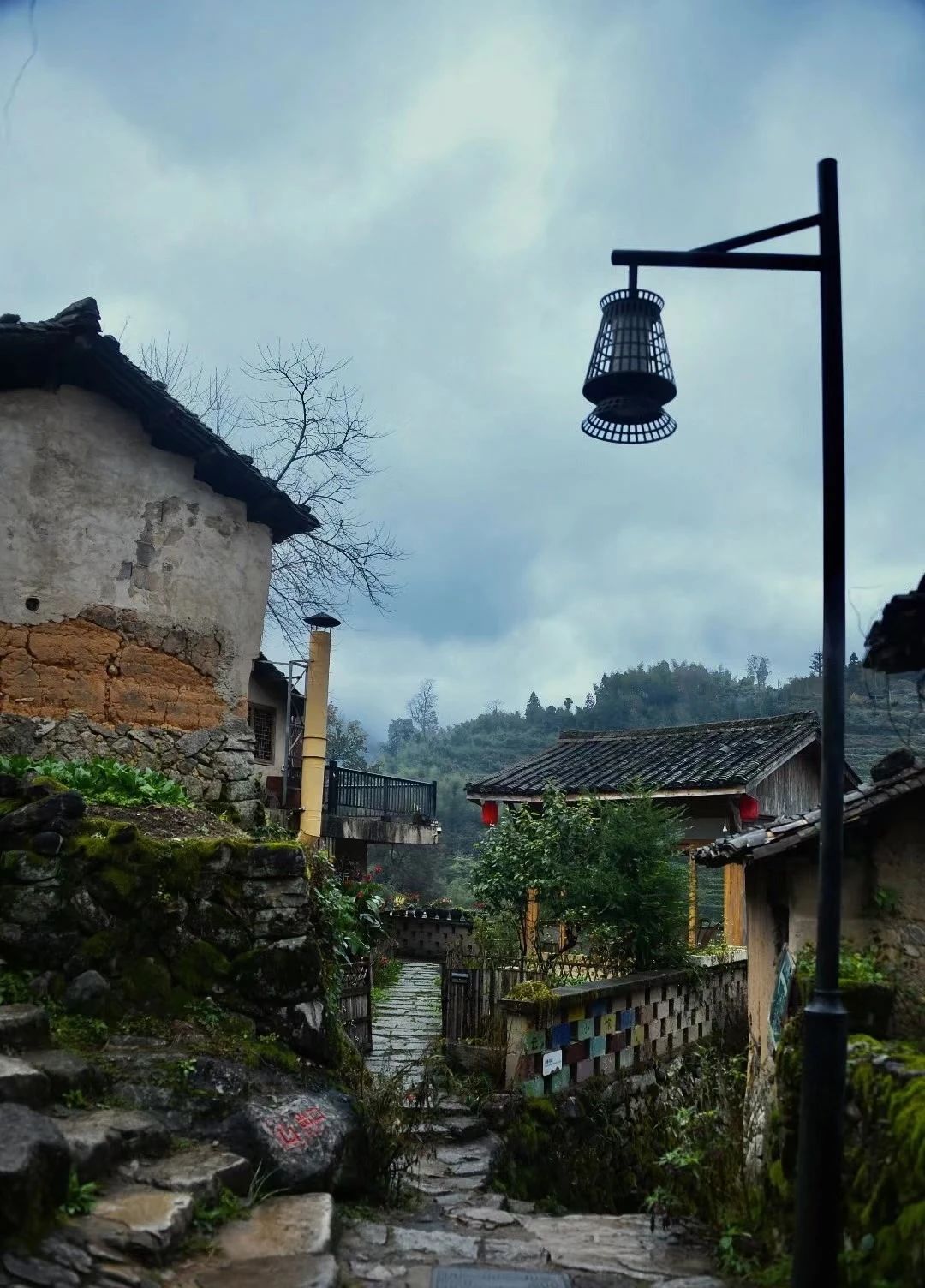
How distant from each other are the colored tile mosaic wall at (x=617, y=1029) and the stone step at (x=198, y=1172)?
403 centimetres

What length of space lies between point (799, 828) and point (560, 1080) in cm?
345

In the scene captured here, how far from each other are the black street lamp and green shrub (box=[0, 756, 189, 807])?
5.35 metres

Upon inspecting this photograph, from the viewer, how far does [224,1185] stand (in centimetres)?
482

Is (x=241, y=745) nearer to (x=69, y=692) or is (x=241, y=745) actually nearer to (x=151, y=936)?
(x=69, y=692)

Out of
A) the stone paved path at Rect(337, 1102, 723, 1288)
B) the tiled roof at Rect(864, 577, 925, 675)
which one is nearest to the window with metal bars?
the stone paved path at Rect(337, 1102, 723, 1288)

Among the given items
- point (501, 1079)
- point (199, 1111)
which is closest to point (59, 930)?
point (199, 1111)

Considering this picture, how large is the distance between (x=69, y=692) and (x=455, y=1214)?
19.2ft

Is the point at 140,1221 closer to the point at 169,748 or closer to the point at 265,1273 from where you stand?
the point at 265,1273

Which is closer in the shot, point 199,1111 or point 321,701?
point 199,1111

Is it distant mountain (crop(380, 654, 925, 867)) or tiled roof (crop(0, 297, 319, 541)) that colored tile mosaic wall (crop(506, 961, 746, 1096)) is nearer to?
tiled roof (crop(0, 297, 319, 541))

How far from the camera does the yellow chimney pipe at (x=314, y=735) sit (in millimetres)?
12578

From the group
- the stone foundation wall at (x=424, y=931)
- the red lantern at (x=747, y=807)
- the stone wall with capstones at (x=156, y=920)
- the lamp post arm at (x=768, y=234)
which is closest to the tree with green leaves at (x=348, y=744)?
the stone foundation wall at (x=424, y=931)

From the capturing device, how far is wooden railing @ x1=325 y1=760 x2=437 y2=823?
2048cm

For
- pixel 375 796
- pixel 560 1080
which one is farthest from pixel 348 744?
pixel 560 1080
